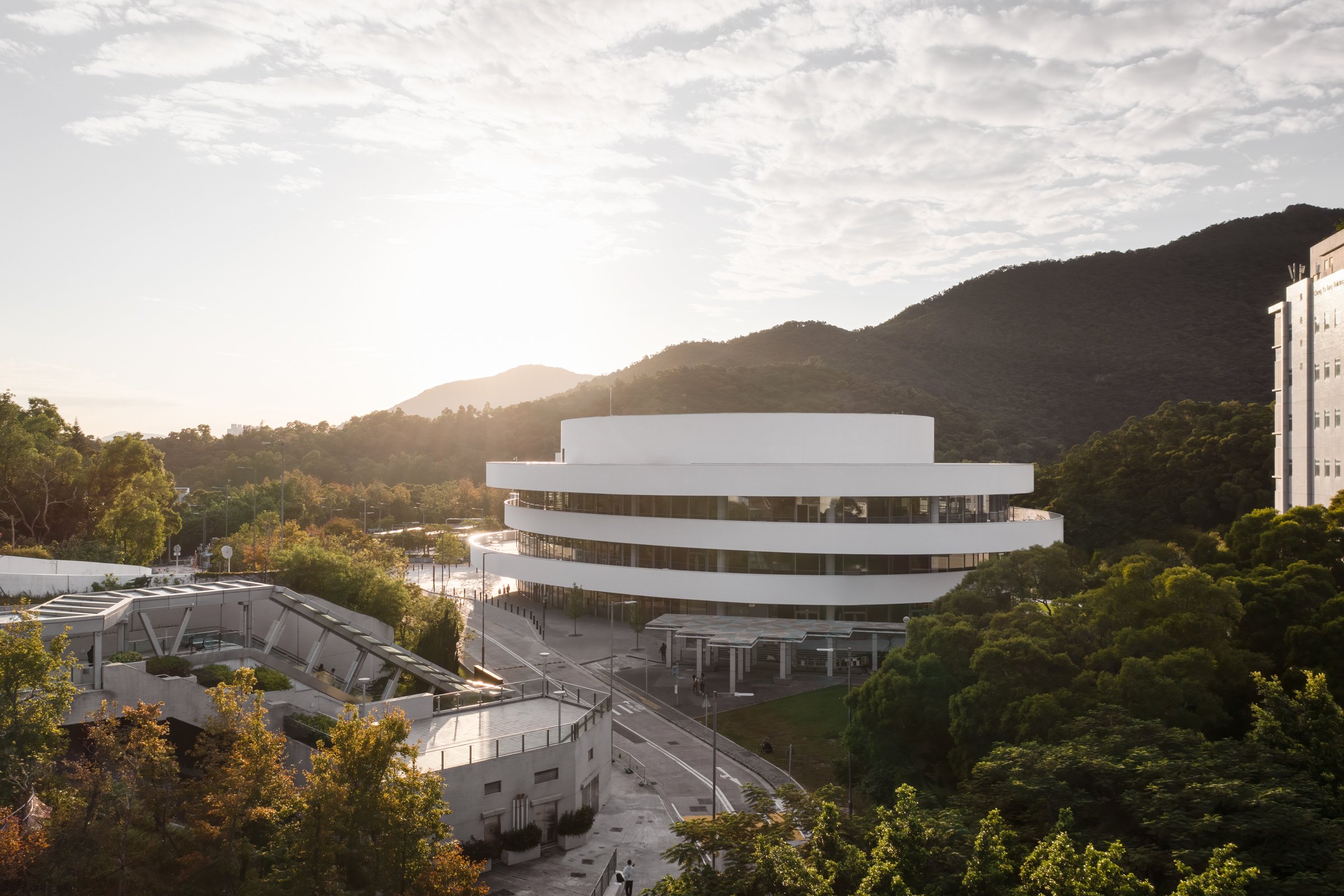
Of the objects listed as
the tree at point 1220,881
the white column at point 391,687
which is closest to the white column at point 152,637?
the white column at point 391,687

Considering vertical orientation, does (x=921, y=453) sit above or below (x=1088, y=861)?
above

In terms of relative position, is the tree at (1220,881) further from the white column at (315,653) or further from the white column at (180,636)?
the white column at (180,636)

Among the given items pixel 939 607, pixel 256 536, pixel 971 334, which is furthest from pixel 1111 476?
pixel 256 536

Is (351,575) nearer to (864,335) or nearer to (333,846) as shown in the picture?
(333,846)

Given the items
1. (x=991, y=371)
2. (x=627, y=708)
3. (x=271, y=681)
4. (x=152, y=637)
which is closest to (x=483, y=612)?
(x=627, y=708)

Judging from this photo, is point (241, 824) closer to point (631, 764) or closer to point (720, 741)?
point (631, 764)
